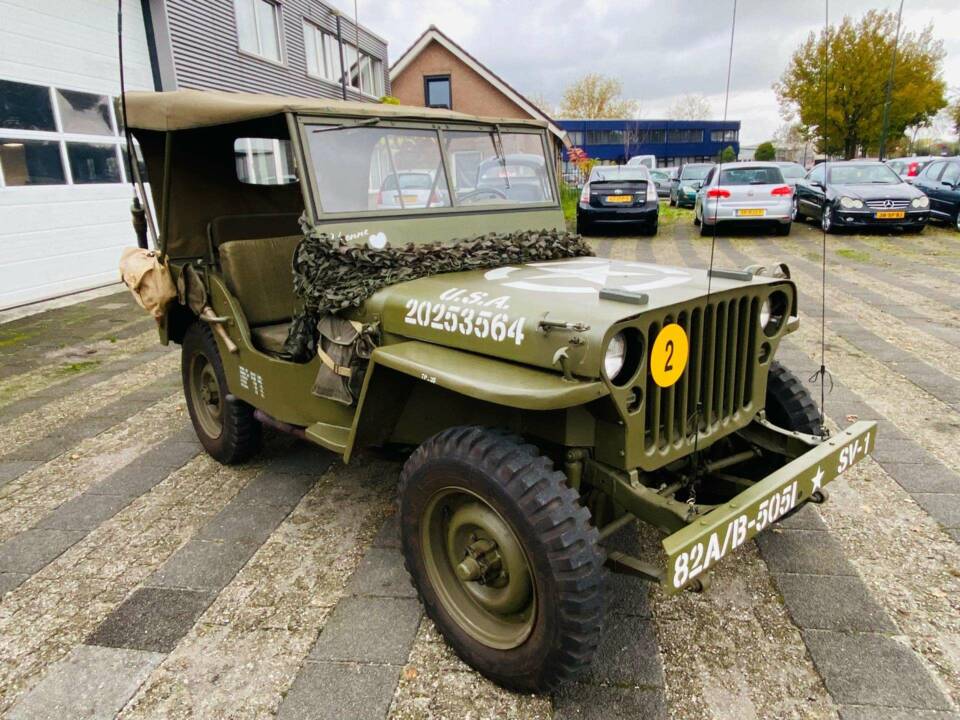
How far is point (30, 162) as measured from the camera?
29.8 ft

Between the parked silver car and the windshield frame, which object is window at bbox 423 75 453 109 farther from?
the windshield frame

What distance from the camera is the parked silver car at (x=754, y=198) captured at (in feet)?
44.6

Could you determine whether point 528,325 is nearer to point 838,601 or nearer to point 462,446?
point 462,446

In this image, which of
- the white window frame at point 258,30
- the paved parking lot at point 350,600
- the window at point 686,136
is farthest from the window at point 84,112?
the window at point 686,136

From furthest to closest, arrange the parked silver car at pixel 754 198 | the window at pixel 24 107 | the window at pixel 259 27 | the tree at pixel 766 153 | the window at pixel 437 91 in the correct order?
the tree at pixel 766 153 → the window at pixel 437 91 → the window at pixel 259 27 → the parked silver car at pixel 754 198 → the window at pixel 24 107

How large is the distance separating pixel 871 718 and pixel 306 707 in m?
1.81

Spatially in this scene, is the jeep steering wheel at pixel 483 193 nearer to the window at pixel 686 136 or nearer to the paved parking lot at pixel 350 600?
the paved parking lot at pixel 350 600

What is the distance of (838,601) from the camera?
2.69 meters

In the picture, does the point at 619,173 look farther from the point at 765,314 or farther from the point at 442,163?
the point at 765,314

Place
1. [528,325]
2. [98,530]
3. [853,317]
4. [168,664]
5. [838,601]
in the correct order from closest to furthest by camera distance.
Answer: [528,325] → [168,664] → [838,601] → [98,530] → [853,317]

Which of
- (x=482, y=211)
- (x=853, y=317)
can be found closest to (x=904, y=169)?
(x=853, y=317)

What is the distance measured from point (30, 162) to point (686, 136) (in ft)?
182

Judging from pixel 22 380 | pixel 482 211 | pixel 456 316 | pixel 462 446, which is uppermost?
pixel 482 211

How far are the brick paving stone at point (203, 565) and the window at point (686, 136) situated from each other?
5928 centimetres
